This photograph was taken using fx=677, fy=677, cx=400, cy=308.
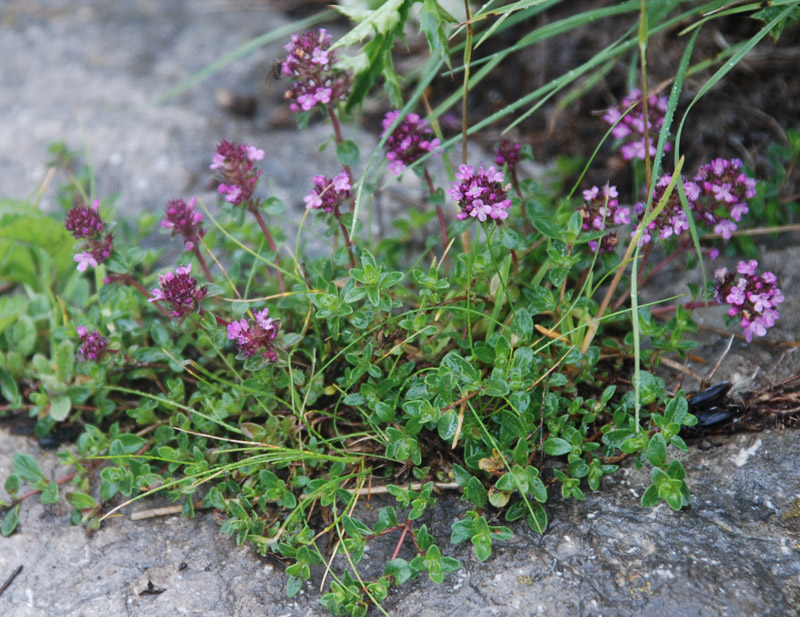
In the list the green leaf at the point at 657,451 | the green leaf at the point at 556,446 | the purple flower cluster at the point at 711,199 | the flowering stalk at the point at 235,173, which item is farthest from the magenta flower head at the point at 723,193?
the flowering stalk at the point at 235,173

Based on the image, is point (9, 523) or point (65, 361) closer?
point (9, 523)

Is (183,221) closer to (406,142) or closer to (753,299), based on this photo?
(406,142)

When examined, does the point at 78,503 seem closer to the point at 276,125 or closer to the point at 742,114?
the point at 276,125

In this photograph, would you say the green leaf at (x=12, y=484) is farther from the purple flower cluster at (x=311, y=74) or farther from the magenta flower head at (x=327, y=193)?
the purple flower cluster at (x=311, y=74)

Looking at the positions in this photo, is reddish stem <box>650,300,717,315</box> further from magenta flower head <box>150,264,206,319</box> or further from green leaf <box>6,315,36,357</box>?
green leaf <box>6,315,36,357</box>

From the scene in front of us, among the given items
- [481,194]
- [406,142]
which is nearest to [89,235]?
[406,142]
